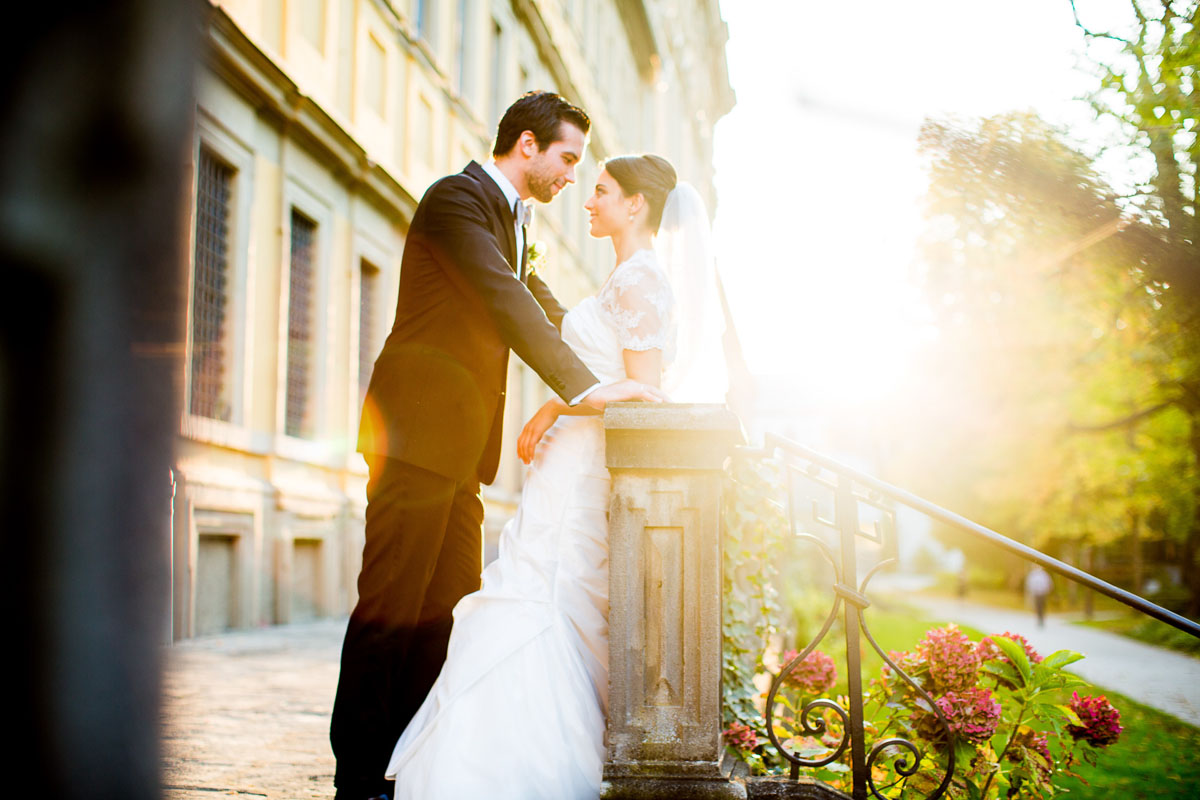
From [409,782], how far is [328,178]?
31.6 feet

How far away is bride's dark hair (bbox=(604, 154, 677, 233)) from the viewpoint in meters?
3.70

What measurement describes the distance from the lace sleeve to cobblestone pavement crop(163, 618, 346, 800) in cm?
170

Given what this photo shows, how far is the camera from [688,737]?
2719 mm

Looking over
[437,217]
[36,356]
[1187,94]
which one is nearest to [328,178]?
[437,217]

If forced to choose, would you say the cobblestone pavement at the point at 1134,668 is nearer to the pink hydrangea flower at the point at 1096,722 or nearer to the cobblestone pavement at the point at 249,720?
the pink hydrangea flower at the point at 1096,722

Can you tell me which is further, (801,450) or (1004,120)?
(1004,120)

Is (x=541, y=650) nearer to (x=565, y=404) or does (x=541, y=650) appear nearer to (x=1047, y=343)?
(x=565, y=404)

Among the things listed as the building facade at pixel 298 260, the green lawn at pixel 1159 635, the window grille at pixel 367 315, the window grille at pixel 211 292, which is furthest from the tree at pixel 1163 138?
the green lawn at pixel 1159 635

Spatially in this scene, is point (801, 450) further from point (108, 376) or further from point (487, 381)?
point (108, 376)

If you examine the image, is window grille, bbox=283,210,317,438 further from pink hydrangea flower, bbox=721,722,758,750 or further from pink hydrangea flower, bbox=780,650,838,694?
pink hydrangea flower, bbox=721,722,758,750

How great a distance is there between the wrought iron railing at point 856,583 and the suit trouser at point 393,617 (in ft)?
3.36

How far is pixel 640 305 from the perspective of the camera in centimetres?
333

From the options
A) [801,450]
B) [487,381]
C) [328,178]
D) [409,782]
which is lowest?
[409,782]

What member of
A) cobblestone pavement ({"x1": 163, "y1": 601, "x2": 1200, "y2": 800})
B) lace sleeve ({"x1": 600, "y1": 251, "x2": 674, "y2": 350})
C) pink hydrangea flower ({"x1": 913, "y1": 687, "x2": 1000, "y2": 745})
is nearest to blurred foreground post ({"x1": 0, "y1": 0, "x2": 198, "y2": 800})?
cobblestone pavement ({"x1": 163, "y1": 601, "x2": 1200, "y2": 800})
